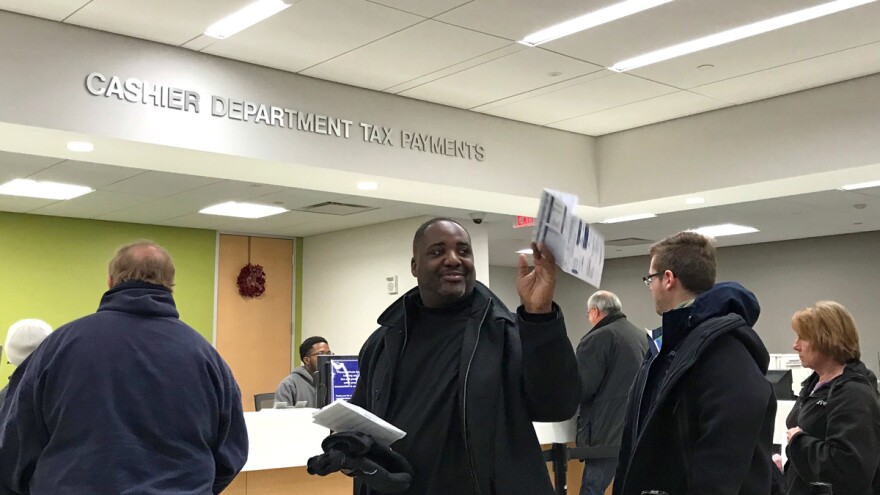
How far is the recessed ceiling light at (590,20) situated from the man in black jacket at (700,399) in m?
2.94

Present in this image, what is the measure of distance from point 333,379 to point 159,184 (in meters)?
3.01


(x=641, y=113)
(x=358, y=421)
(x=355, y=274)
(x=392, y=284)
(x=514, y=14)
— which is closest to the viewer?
(x=358, y=421)

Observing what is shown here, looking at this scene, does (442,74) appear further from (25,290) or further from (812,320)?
(25,290)

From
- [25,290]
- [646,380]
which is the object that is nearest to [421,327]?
[646,380]

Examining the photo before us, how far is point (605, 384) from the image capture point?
496 centimetres

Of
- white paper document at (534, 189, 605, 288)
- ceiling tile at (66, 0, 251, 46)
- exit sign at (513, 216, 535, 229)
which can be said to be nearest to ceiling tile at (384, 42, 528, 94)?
ceiling tile at (66, 0, 251, 46)

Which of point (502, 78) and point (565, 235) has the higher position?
point (502, 78)

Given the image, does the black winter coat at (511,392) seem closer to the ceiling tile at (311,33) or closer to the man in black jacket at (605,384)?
the man in black jacket at (605,384)

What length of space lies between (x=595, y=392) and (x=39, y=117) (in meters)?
3.39

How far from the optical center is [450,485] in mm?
2000

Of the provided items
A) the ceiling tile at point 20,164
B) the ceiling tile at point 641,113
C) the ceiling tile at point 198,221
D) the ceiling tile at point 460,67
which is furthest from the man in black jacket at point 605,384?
Result: the ceiling tile at point 198,221

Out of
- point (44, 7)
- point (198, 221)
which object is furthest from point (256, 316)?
point (44, 7)

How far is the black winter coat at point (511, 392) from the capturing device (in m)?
1.93

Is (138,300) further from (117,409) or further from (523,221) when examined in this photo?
(523,221)
